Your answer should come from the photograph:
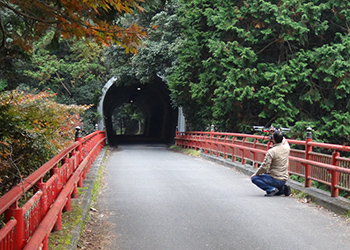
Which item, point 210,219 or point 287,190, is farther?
point 287,190

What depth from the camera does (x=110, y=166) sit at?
48.0 ft

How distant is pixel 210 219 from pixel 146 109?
48945mm

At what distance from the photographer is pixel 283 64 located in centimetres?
1642

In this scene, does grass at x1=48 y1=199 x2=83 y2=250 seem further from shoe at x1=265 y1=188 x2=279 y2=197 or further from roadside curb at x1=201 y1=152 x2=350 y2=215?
roadside curb at x1=201 y1=152 x2=350 y2=215

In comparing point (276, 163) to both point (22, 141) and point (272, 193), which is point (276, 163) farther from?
point (22, 141)

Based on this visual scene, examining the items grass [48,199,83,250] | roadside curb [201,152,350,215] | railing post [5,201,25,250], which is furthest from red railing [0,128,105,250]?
roadside curb [201,152,350,215]

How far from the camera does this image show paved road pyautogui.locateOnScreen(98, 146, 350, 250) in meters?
5.59

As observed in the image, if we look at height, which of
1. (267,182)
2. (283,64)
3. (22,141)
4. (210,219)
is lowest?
(210,219)

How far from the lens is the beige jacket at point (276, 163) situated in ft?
28.5

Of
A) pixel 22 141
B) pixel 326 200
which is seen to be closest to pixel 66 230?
pixel 22 141

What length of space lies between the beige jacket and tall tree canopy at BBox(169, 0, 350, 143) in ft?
22.9

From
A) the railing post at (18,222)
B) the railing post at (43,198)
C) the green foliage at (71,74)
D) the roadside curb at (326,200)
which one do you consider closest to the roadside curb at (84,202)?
the railing post at (43,198)

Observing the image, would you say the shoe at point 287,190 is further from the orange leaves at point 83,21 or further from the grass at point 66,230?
the orange leaves at point 83,21

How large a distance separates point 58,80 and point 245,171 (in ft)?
55.3
